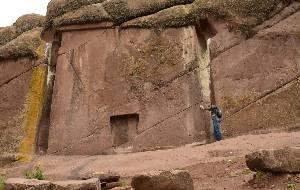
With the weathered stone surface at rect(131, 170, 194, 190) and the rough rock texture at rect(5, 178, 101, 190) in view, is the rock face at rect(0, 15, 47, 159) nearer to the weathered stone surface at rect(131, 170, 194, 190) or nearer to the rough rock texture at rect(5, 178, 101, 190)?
the rough rock texture at rect(5, 178, 101, 190)

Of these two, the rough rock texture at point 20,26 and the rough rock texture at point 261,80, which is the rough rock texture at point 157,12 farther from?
the rough rock texture at point 20,26

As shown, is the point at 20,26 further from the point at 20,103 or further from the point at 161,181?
the point at 161,181

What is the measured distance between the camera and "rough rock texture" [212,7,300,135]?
14883 millimetres

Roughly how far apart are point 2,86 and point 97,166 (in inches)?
245

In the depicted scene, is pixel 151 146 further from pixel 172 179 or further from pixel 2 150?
pixel 172 179

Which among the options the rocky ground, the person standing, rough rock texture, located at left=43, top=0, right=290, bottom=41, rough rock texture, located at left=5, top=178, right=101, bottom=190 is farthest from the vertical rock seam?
rough rock texture, located at left=5, top=178, right=101, bottom=190

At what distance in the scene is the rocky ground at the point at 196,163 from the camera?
28.2ft

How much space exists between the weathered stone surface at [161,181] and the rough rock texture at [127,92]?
821 cm

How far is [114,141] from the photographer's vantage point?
15797mm

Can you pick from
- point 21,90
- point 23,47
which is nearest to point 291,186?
point 21,90

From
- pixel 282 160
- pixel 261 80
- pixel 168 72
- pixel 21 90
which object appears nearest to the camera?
pixel 282 160

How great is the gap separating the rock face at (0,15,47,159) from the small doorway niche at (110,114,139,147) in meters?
2.73

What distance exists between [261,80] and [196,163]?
565 cm

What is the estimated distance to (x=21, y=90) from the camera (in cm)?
1711
